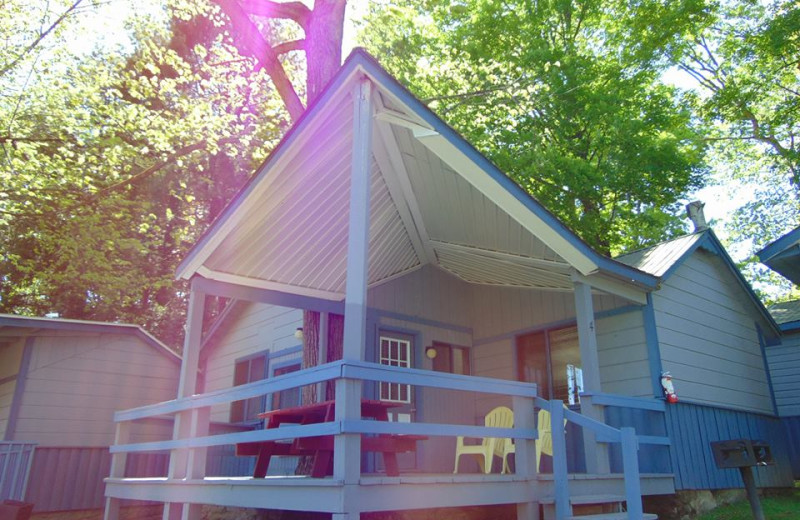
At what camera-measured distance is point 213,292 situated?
7.20 m

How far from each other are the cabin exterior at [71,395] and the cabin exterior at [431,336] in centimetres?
Result: 195

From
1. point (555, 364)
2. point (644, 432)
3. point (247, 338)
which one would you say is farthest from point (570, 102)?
point (644, 432)

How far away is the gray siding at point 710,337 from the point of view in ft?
24.8

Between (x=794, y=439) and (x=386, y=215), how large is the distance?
8.23 meters

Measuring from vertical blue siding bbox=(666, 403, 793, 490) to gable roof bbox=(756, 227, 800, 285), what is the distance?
7.10 feet

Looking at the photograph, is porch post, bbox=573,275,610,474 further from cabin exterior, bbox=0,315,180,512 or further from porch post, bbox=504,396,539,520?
cabin exterior, bbox=0,315,180,512

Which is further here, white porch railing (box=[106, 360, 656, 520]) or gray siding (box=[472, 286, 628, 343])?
gray siding (box=[472, 286, 628, 343])

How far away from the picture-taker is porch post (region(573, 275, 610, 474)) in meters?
5.96

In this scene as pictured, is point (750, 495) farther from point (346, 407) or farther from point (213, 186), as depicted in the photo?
point (213, 186)

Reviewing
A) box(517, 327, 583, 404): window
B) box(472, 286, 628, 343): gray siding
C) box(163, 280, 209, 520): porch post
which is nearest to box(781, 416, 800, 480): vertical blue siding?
box(517, 327, 583, 404): window

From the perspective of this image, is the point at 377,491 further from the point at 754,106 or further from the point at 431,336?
the point at 754,106

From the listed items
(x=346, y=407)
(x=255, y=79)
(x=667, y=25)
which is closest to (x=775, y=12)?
(x=667, y=25)

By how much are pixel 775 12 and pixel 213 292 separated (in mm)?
18209

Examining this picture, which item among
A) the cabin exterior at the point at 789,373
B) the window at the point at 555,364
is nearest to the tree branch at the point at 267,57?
the window at the point at 555,364
